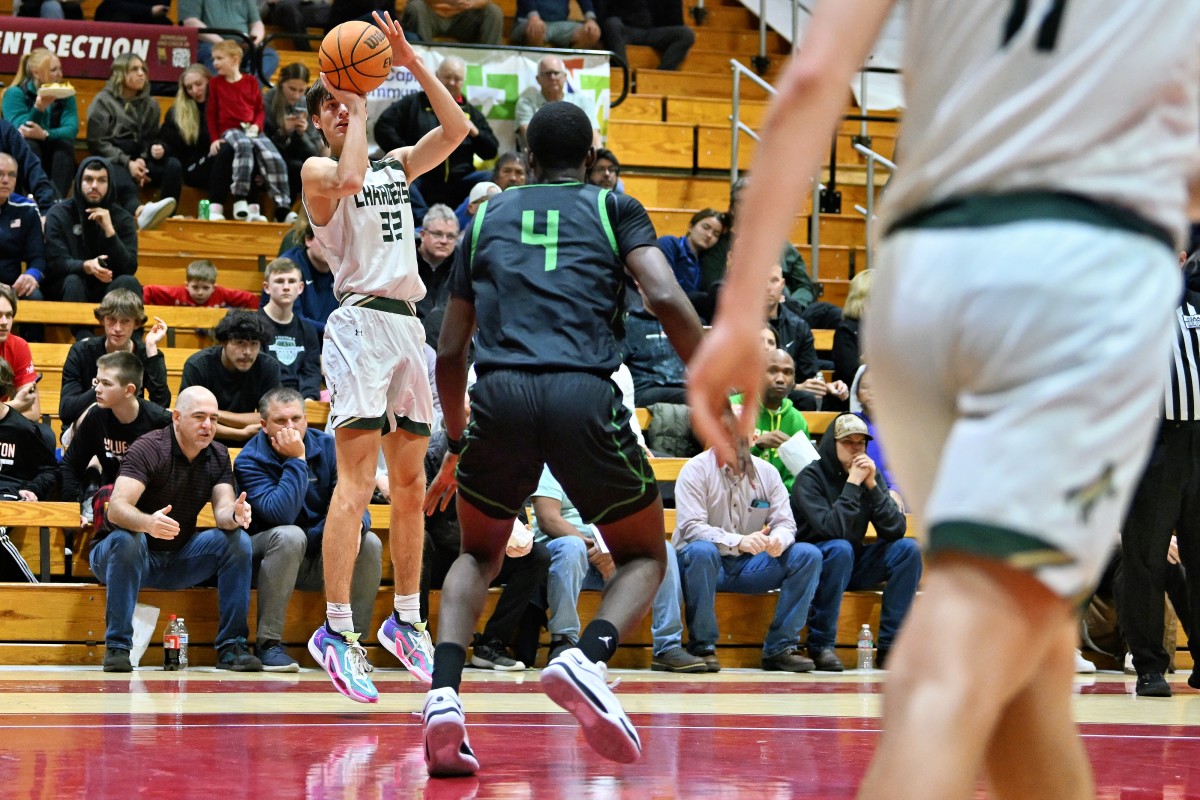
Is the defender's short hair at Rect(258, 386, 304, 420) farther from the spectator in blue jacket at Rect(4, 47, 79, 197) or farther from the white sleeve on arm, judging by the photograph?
the spectator in blue jacket at Rect(4, 47, 79, 197)

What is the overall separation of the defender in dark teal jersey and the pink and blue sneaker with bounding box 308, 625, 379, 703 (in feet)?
5.11

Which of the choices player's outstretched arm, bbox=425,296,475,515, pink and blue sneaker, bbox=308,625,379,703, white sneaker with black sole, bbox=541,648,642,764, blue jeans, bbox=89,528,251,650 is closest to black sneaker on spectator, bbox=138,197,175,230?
blue jeans, bbox=89,528,251,650

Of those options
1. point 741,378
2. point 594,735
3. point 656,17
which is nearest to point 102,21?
point 656,17

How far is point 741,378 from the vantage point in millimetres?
1827

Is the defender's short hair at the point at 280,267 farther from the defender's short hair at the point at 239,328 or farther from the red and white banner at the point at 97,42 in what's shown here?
the red and white banner at the point at 97,42

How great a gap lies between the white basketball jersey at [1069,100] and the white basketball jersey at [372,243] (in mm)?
4564

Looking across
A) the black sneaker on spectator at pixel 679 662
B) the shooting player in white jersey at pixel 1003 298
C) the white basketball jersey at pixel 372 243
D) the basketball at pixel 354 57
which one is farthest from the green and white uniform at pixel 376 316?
the shooting player in white jersey at pixel 1003 298

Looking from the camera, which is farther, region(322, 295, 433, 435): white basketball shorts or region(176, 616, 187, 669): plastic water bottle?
region(176, 616, 187, 669): plastic water bottle

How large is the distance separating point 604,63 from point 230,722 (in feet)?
30.4

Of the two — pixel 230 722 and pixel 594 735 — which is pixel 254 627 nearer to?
pixel 230 722

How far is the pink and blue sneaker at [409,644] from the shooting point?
20.7ft

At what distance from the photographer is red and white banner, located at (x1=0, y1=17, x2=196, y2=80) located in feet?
44.1

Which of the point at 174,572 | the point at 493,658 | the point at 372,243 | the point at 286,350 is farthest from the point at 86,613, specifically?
the point at 372,243

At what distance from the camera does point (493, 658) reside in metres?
8.23
